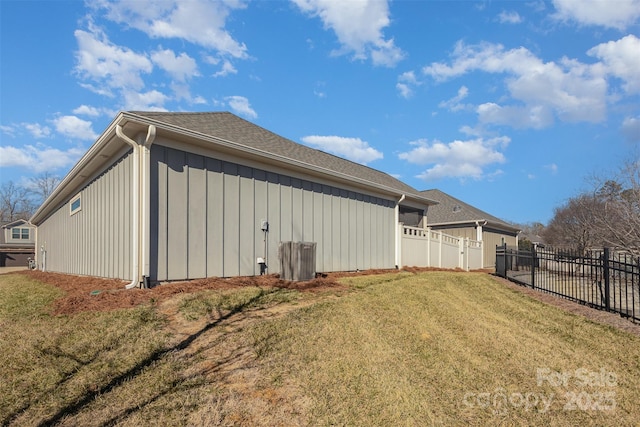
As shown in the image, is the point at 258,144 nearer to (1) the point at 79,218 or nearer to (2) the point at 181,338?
(2) the point at 181,338

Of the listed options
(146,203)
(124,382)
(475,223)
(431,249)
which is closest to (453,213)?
(475,223)

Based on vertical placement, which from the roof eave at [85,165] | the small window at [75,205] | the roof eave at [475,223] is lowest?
the roof eave at [475,223]

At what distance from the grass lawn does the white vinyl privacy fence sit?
7.79 meters

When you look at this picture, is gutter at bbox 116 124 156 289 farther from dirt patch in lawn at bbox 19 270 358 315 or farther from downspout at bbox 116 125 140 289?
dirt patch in lawn at bbox 19 270 358 315

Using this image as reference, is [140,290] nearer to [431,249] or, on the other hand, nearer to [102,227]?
[102,227]

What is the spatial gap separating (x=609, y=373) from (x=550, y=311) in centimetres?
315


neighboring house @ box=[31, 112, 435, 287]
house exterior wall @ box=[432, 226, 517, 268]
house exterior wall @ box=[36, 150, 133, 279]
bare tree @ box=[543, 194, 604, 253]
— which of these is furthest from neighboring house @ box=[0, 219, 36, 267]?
bare tree @ box=[543, 194, 604, 253]

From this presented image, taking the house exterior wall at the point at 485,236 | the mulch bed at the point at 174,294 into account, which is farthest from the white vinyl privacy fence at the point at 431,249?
the mulch bed at the point at 174,294

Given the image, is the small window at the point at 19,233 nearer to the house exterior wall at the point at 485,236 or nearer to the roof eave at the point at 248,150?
the house exterior wall at the point at 485,236

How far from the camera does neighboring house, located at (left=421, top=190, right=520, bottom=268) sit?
21.0 m

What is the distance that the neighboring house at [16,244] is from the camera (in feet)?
110

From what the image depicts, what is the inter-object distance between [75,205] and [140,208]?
24.0ft

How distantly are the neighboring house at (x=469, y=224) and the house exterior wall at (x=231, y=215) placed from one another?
12.2 m

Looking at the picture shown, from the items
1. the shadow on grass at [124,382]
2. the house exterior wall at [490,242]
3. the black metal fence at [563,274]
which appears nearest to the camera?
the shadow on grass at [124,382]
